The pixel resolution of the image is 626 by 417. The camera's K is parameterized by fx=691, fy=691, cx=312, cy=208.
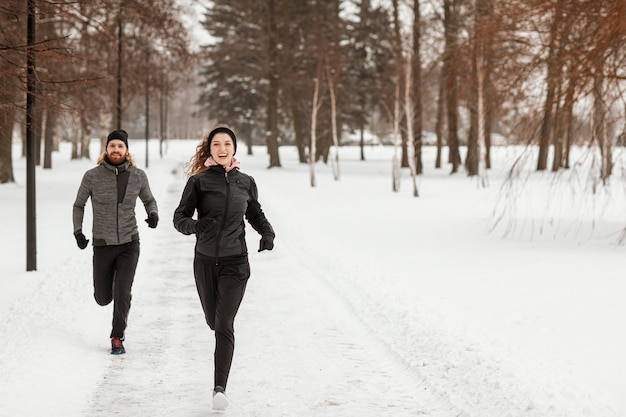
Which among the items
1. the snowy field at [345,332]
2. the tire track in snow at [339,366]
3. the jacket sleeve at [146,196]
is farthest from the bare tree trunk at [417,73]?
the jacket sleeve at [146,196]

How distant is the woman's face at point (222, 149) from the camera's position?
4.64 meters

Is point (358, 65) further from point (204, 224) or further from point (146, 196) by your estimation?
point (204, 224)

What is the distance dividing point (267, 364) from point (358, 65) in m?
43.3

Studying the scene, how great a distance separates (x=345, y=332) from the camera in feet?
22.2

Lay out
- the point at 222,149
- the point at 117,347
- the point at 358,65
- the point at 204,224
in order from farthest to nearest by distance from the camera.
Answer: the point at 358,65 < the point at 117,347 < the point at 222,149 < the point at 204,224

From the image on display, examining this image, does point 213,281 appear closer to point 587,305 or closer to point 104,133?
point 587,305

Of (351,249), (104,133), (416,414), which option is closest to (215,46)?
(104,133)

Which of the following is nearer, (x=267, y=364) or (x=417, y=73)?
(x=267, y=364)

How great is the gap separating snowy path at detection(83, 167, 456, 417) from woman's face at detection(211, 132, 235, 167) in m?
1.69

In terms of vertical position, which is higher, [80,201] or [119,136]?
[119,136]

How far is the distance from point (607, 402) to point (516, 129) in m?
7.07

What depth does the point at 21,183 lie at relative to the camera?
26.5 meters

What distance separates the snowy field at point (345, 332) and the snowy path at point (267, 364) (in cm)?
2

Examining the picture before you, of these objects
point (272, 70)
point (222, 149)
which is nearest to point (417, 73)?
point (272, 70)
